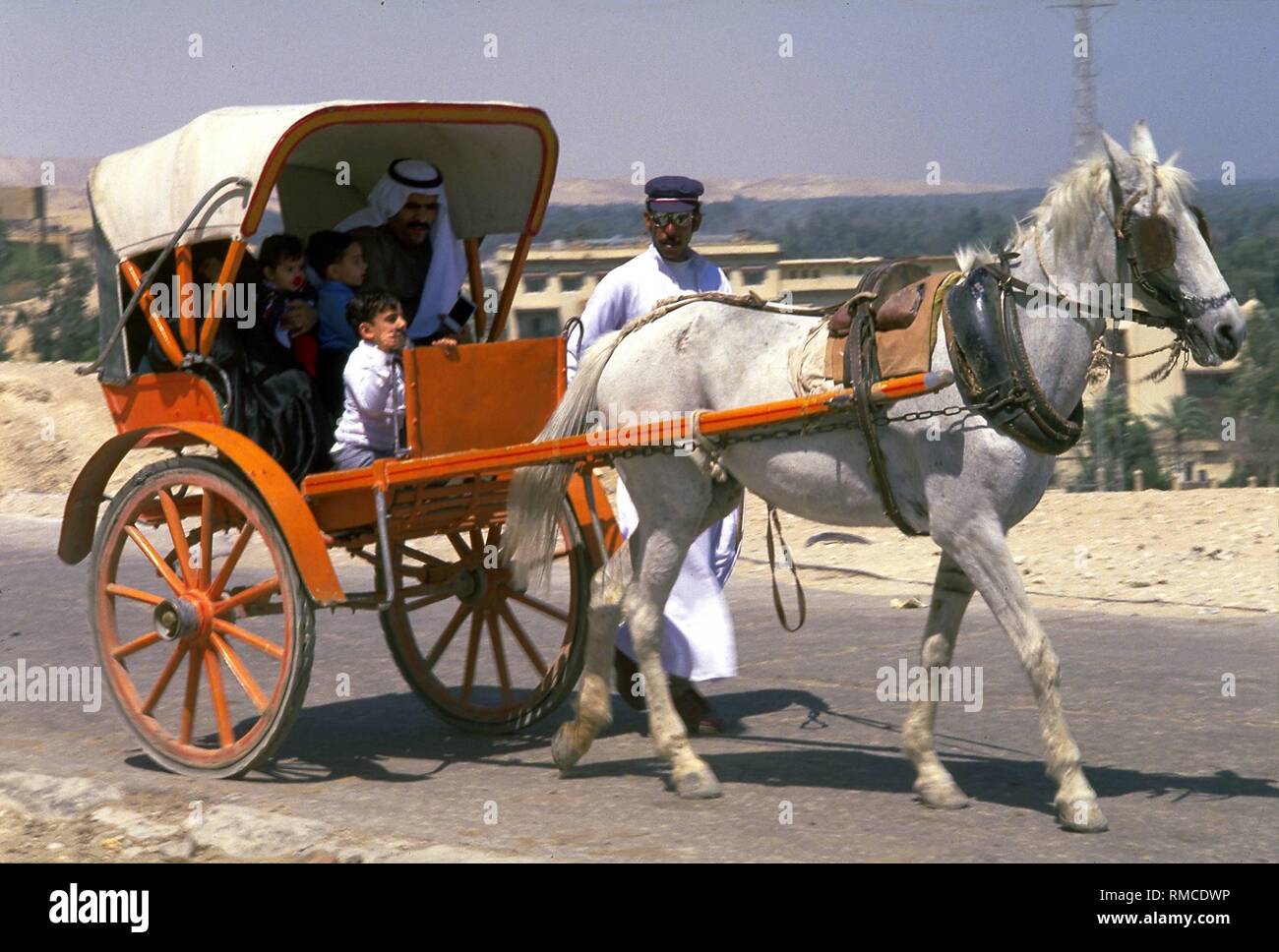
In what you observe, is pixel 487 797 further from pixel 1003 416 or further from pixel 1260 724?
pixel 1260 724

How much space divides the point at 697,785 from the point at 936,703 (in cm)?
89

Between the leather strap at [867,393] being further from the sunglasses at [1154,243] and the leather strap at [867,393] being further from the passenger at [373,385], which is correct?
the passenger at [373,385]

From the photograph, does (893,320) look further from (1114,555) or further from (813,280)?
(813,280)

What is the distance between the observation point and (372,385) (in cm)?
662

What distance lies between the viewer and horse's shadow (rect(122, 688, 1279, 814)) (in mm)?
6293

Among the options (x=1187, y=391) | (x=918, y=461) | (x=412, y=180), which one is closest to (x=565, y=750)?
(x=918, y=461)

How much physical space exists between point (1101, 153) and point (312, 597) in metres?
3.06

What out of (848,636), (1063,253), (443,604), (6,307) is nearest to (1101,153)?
(1063,253)

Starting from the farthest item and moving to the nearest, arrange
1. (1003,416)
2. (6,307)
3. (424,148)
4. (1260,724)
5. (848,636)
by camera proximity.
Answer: (6,307) < (848,636) < (424,148) < (1260,724) < (1003,416)

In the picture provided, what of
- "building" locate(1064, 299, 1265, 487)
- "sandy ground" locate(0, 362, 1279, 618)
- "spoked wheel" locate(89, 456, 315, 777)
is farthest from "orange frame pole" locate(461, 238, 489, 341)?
"building" locate(1064, 299, 1265, 487)

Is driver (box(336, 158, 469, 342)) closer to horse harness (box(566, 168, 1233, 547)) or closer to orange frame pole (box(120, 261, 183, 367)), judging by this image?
orange frame pole (box(120, 261, 183, 367))

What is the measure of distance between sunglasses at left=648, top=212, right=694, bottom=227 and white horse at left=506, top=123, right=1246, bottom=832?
899 mm

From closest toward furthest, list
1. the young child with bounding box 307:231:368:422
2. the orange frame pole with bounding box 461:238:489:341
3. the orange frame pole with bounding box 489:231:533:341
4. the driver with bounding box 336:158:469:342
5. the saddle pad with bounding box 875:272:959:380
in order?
the saddle pad with bounding box 875:272:959:380, the young child with bounding box 307:231:368:422, the driver with bounding box 336:158:469:342, the orange frame pole with bounding box 489:231:533:341, the orange frame pole with bounding box 461:238:489:341

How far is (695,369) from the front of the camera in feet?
21.1
